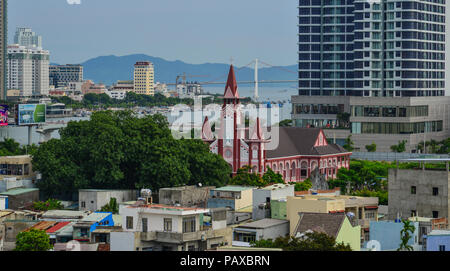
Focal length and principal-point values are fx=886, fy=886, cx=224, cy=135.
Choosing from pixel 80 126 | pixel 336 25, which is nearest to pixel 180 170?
pixel 80 126

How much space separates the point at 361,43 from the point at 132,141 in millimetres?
52175

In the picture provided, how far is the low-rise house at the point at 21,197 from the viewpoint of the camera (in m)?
53.8

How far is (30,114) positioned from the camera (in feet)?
363

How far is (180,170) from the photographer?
185 feet

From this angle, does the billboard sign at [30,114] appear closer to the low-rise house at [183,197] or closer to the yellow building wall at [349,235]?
the low-rise house at [183,197]

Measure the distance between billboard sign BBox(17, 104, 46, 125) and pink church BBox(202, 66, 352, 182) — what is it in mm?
41851

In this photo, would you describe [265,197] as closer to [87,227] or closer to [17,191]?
[87,227]

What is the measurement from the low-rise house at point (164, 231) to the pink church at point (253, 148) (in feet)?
116

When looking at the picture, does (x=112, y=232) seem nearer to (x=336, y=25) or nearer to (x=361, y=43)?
(x=361, y=43)

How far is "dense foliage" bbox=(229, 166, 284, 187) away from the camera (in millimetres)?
58222

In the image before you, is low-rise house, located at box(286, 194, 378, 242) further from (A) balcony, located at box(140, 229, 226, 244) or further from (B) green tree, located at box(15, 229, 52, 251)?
(B) green tree, located at box(15, 229, 52, 251)

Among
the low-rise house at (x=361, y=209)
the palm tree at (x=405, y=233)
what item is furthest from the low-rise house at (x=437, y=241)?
the low-rise house at (x=361, y=209)

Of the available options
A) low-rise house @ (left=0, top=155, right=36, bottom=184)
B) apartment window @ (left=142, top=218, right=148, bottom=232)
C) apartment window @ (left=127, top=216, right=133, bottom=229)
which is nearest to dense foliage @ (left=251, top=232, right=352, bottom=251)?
apartment window @ (left=142, top=218, right=148, bottom=232)

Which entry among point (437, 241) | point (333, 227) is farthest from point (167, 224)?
point (437, 241)
